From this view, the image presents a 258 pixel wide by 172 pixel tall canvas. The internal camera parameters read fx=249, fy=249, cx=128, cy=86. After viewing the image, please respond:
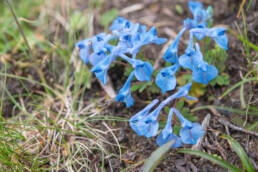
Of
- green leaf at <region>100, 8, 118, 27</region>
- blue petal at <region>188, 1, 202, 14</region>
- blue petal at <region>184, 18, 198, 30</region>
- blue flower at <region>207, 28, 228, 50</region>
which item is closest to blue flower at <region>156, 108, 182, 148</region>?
blue flower at <region>207, 28, 228, 50</region>

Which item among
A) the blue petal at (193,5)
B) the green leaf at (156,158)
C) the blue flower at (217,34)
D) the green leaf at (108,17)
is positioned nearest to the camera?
the green leaf at (156,158)

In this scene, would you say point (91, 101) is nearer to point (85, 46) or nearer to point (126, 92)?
point (85, 46)

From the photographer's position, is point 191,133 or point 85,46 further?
point 85,46

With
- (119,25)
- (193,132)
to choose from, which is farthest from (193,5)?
(193,132)

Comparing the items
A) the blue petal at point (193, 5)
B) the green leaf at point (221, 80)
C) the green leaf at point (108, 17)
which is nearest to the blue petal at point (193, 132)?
the green leaf at point (221, 80)

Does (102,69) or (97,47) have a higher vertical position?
(97,47)

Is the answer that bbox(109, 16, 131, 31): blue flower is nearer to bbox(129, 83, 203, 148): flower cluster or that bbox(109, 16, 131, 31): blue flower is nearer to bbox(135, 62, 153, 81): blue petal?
bbox(135, 62, 153, 81): blue petal

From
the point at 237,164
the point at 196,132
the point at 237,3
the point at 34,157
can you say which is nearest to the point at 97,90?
the point at 34,157

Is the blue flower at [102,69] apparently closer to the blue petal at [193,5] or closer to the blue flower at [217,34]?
the blue flower at [217,34]
